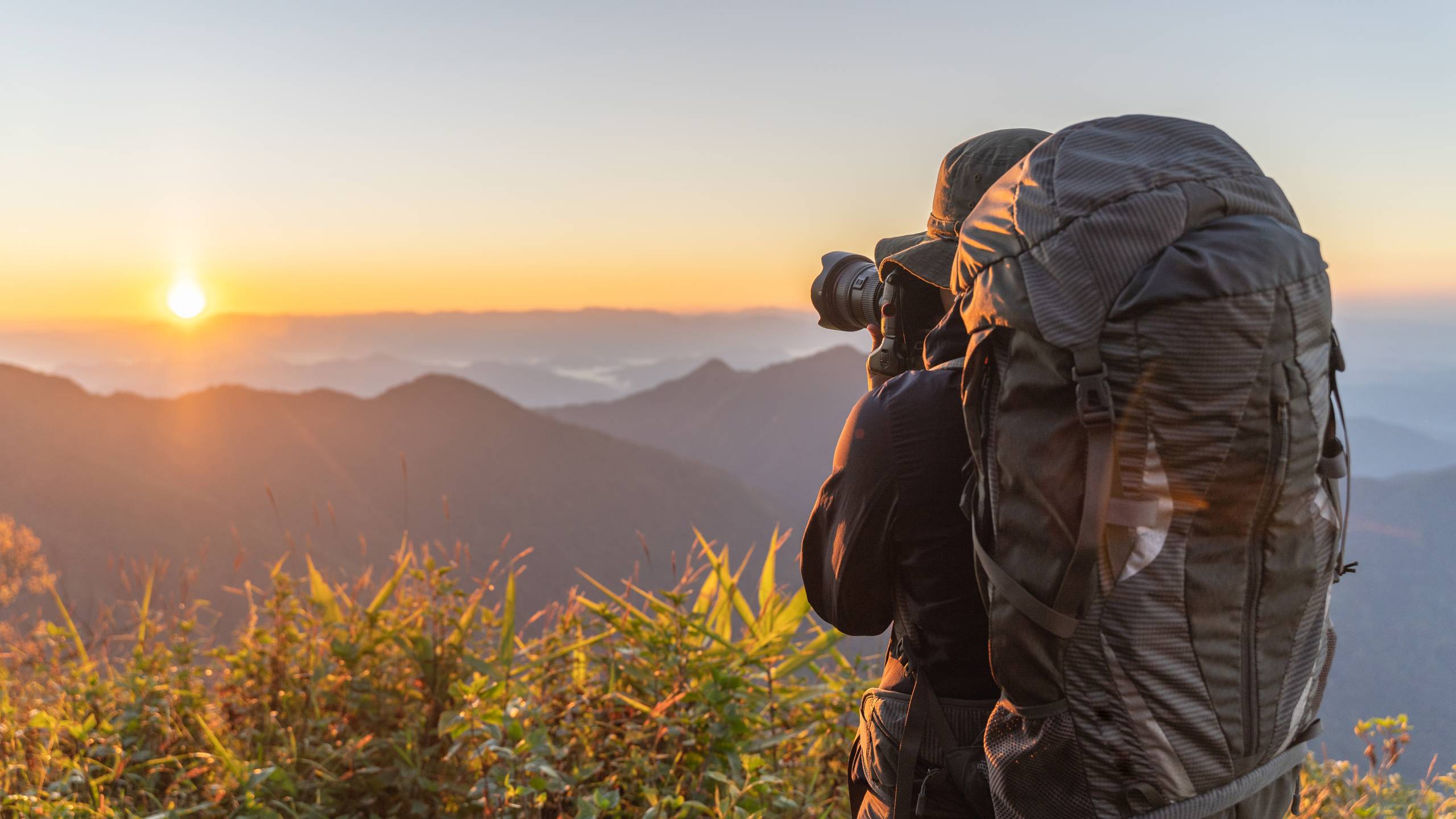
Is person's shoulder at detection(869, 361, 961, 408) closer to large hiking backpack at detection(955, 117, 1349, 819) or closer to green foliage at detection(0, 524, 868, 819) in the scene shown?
large hiking backpack at detection(955, 117, 1349, 819)

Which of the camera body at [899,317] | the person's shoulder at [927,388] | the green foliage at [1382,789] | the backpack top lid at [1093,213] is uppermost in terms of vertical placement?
the backpack top lid at [1093,213]

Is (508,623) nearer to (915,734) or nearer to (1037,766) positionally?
(915,734)

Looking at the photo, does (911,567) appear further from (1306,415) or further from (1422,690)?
(1422,690)

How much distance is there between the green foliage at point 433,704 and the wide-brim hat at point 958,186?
163 cm

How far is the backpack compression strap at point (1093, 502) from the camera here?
0.95 metres

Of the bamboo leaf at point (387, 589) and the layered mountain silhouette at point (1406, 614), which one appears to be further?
the layered mountain silhouette at point (1406, 614)

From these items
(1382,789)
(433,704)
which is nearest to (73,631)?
(433,704)

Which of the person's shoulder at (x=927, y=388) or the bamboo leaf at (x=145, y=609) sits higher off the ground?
the person's shoulder at (x=927, y=388)

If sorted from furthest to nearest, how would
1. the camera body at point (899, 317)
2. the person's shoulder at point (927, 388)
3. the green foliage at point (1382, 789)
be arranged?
1. the green foliage at point (1382, 789)
2. the camera body at point (899, 317)
3. the person's shoulder at point (927, 388)

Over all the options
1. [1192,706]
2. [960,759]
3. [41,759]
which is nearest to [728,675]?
[960,759]

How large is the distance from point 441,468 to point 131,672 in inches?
1360

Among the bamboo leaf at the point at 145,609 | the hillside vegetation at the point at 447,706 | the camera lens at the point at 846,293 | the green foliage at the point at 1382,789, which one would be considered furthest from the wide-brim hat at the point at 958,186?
the bamboo leaf at the point at 145,609

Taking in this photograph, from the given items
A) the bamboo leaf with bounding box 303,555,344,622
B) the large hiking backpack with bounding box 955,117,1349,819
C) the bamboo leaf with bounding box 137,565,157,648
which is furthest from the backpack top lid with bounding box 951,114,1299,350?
the bamboo leaf with bounding box 137,565,157,648

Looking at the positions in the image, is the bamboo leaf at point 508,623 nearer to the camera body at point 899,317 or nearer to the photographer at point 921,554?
the photographer at point 921,554
